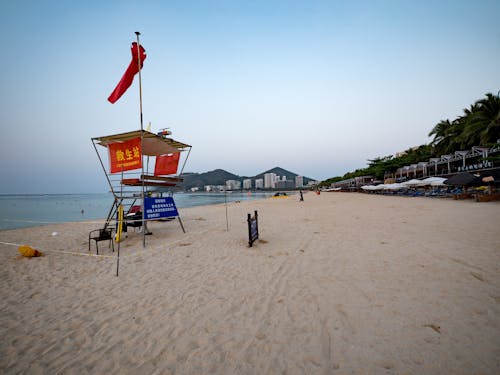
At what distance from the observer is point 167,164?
26.5 feet

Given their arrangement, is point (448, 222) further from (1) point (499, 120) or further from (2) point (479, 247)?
(1) point (499, 120)

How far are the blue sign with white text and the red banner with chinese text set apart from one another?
1.30 m

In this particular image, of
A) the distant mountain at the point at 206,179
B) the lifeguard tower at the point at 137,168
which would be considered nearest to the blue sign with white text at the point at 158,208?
the lifeguard tower at the point at 137,168

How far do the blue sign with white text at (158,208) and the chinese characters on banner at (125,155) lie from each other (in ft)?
3.83

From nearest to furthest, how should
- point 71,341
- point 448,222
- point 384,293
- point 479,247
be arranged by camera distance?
1. point 71,341
2. point 384,293
3. point 479,247
4. point 448,222

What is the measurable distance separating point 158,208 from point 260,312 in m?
5.26

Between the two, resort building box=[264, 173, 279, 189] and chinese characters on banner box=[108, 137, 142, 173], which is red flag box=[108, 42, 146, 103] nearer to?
chinese characters on banner box=[108, 137, 142, 173]

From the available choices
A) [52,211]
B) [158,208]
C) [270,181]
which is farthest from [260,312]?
[270,181]

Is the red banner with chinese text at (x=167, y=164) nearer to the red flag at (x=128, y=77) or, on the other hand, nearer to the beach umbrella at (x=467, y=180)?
the red flag at (x=128, y=77)

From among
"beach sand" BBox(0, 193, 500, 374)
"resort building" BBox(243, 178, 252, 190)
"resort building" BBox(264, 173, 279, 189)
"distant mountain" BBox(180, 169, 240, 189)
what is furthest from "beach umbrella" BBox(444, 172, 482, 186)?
"resort building" BBox(264, 173, 279, 189)

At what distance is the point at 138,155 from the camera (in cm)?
630

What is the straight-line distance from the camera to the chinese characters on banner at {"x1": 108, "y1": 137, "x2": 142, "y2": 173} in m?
6.32

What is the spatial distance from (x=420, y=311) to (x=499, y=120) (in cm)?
3431

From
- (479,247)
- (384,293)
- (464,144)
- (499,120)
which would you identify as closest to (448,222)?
(479,247)
